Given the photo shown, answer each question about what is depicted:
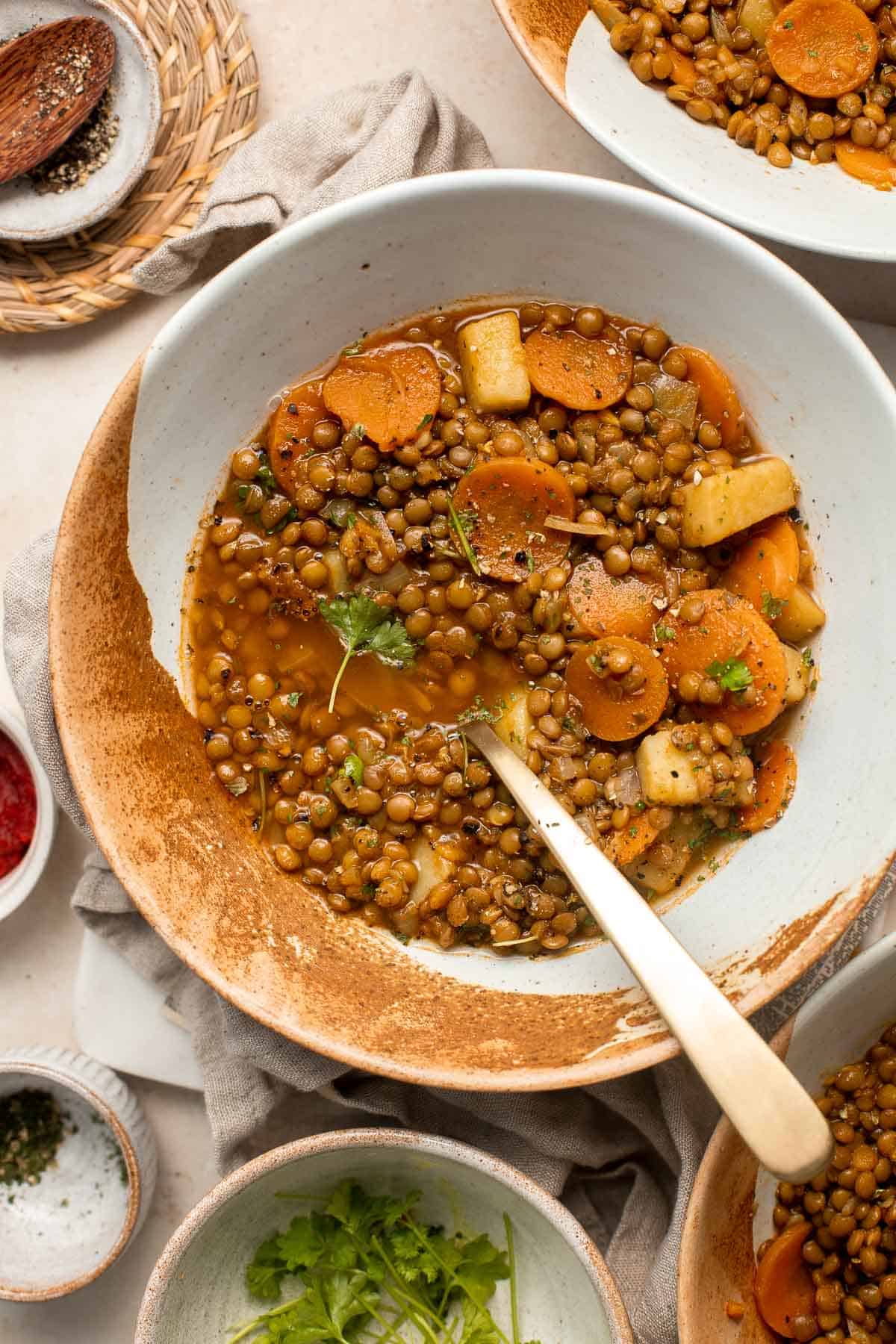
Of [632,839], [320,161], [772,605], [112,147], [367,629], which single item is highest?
[112,147]

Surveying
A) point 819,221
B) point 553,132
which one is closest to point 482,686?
point 819,221

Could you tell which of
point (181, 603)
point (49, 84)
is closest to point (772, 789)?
point (181, 603)

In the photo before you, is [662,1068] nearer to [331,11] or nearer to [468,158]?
[468,158]

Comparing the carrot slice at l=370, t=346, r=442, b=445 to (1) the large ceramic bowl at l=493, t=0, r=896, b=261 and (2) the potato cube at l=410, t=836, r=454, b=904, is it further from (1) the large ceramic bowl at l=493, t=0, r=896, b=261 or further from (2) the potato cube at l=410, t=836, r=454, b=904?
(2) the potato cube at l=410, t=836, r=454, b=904

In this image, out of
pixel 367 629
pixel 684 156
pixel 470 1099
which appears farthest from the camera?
pixel 470 1099

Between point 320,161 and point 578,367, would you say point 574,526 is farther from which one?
point 320,161
